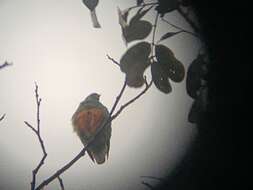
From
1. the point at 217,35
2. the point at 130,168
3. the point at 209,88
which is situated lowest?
the point at 130,168

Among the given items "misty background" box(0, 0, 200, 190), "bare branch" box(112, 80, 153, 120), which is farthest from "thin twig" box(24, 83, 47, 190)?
"bare branch" box(112, 80, 153, 120)

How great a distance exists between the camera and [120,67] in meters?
0.70

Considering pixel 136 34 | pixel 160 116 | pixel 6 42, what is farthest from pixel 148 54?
pixel 6 42

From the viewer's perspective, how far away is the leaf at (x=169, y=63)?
641 mm

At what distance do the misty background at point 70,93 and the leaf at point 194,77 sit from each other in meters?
0.04

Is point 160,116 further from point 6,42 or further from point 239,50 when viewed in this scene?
point 6,42

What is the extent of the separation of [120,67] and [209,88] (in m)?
0.19

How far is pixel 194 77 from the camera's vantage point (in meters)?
0.66

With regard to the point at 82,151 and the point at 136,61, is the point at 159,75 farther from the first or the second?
the point at 82,151

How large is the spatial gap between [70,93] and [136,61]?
6.1 inches

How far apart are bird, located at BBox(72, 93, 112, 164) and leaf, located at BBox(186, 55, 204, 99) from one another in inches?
6.9

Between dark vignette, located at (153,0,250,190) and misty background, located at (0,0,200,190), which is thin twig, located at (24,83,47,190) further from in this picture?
dark vignette, located at (153,0,250,190)

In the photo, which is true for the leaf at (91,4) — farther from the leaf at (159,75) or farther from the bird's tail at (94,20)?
the leaf at (159,75)

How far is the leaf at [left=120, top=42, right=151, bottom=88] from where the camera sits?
0.65 m
